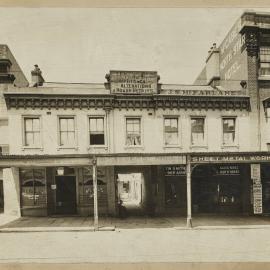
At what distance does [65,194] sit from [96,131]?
13.2ft

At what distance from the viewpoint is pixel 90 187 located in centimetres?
1653

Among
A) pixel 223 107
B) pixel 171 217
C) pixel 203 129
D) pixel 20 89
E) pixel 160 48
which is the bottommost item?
pixel 171 217

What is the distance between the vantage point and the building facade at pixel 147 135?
15703 mm

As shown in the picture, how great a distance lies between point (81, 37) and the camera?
11.8 metres

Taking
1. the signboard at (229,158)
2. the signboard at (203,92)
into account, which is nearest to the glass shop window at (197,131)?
the signboard at (203,92)

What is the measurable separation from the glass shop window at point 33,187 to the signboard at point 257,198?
37.5 feet

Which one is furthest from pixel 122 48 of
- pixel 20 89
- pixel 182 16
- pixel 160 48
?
pixel 20 89

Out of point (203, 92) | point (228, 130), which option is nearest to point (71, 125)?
point (203, 92)

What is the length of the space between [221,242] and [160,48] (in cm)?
811

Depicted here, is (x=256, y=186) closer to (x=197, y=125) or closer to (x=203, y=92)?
(x=197, y=125)

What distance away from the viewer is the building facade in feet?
51.5

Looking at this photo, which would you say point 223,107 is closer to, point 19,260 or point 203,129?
point 203,129

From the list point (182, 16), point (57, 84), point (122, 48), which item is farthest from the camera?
point (57, 84)

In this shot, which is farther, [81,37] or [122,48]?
[122,48]
